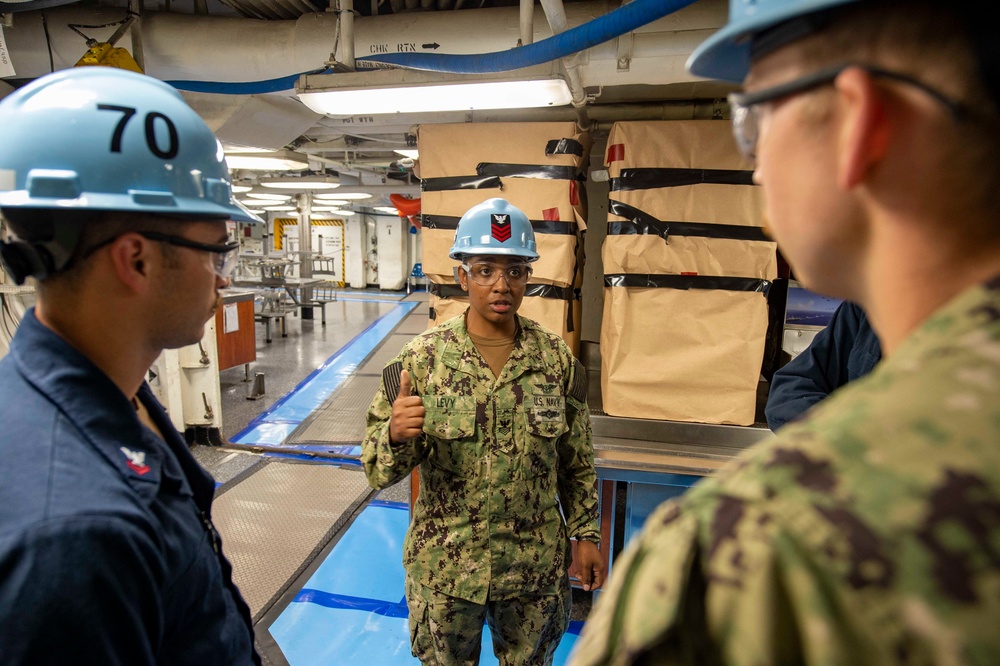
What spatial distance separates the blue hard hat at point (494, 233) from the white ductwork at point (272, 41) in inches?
36.2

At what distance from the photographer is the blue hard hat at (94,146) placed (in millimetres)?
988

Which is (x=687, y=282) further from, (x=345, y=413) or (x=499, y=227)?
(x=345, y=413)

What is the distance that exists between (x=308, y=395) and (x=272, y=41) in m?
4.74

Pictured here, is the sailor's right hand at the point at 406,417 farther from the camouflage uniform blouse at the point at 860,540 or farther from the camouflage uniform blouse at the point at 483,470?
the camouflage uniform blouse at the point at 860,540

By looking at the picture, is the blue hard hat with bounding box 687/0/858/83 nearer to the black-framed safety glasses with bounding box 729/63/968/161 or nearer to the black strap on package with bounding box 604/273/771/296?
the black-framed safety glasses with bounding box 729/63/968/161

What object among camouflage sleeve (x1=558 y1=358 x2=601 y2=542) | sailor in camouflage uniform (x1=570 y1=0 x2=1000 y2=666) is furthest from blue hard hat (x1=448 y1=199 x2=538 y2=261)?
sailor in camouflage uniform (x1=570 y1=0 x2=1000 y2=666)

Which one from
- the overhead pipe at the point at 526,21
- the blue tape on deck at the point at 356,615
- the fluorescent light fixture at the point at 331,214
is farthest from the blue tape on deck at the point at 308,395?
the fluorescent light fixture at the point at 331,214

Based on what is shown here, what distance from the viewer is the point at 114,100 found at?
3.39ft

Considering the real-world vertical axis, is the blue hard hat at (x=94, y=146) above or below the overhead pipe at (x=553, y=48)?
below

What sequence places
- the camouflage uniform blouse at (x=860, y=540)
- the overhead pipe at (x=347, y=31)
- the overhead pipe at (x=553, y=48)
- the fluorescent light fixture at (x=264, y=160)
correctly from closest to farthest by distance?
the camouflage uniform blouse at (x=860, y=540) < the overhead pipe at (x=553, y=48) < the overhead pipe at (x=347, y=31) < the fluorescent light fixture at (x=264, y=160)

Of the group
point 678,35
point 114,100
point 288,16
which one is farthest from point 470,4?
point 114,100

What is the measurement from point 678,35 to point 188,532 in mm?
2657

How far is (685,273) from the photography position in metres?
3.02

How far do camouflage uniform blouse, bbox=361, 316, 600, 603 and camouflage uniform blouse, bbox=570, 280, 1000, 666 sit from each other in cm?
153
